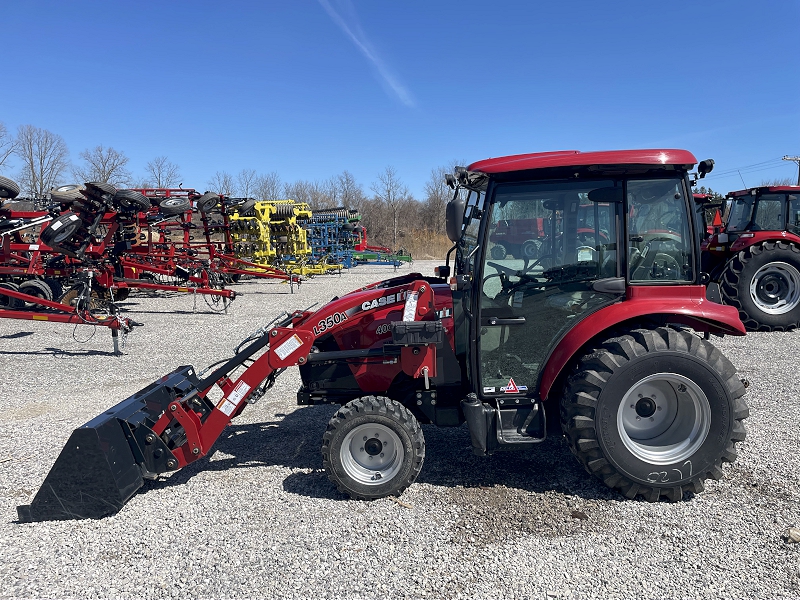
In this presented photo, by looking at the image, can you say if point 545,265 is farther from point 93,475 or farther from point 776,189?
point 776,189

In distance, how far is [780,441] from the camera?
182 inches

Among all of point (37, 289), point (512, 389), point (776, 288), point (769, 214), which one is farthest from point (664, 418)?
point (37, 289)

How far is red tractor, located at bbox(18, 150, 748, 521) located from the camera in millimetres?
3492

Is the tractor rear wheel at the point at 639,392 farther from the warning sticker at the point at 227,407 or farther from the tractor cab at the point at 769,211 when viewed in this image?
the tractor cab at the point at 769,211

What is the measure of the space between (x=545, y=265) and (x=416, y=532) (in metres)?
1.89

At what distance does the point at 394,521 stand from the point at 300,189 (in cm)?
4832

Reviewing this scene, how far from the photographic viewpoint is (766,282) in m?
9.47

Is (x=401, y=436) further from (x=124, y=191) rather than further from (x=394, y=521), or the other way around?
(x=124, y=191)

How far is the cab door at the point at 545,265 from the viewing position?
3.61m

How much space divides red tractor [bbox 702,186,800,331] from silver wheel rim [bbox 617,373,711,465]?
695 cm

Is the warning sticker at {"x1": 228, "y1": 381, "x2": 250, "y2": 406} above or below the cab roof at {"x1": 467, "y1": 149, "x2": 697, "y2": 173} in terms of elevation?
below

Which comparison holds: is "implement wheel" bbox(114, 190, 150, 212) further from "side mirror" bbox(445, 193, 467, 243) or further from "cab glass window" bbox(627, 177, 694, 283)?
"cab glass window" bbox(627, 177, 694, 283)

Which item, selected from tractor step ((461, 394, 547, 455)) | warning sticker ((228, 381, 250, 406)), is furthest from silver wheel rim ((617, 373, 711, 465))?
warning sticker ((228, 381, 250, 406))

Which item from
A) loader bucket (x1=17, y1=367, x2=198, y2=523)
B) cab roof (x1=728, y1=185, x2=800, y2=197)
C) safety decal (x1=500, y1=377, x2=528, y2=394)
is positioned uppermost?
cab roof (x1=728, y1=185, x2=800, y2=197)
